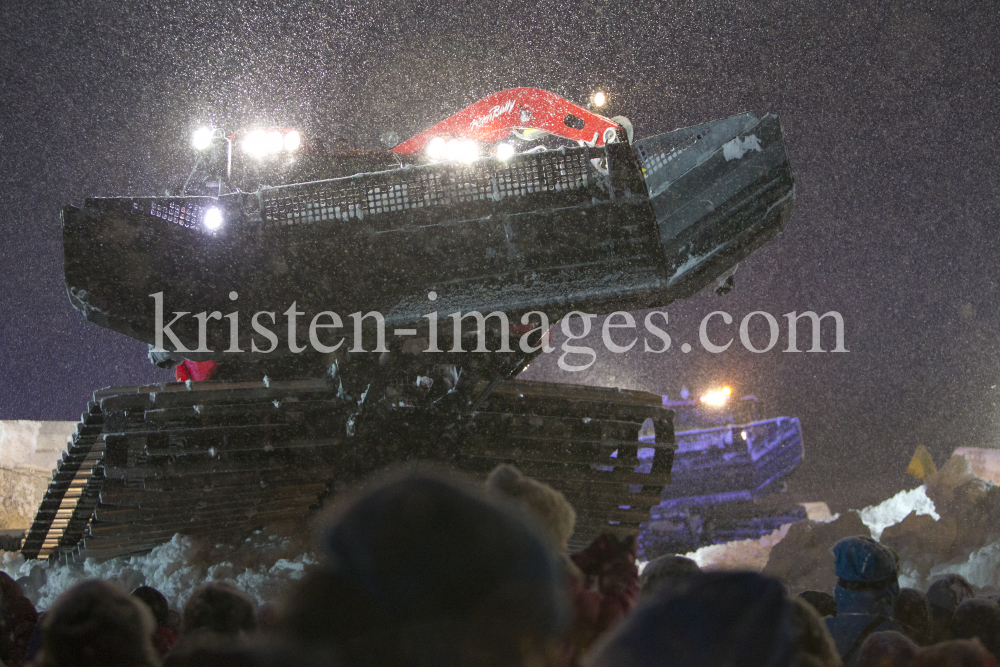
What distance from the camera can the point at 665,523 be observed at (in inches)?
599

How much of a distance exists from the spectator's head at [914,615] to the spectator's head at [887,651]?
106cm

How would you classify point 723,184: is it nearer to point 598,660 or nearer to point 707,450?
point 598,660

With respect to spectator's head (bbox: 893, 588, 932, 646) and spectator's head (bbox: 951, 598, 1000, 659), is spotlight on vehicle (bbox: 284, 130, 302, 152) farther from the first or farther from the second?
spectator's head (bbox: 951, 598, 1000, 659)

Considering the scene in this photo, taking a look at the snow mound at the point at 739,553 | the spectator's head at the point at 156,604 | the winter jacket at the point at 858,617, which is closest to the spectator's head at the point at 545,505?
the winter jacket at the point at 858,617

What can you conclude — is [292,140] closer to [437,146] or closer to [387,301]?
[437,146]

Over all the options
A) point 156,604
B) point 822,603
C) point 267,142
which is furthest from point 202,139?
point 822,603

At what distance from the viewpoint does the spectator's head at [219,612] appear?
2381mm

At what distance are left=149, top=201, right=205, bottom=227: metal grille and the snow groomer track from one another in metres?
1.22

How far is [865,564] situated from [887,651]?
854mm

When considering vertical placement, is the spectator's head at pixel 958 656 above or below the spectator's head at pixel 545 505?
below

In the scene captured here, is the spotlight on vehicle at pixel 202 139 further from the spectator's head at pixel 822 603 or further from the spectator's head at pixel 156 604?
the spectator's head at pixel 822 603

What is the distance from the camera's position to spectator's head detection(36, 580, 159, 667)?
162 cm

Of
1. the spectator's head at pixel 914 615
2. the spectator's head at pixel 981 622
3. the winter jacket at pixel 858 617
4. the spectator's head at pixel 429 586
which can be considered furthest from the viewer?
the spectator's head at pixel 914 615

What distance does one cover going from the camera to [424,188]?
437 cm
